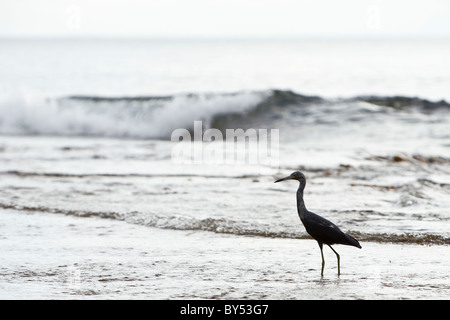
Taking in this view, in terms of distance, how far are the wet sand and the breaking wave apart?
1208 centimetres

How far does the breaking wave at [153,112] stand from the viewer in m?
19.8

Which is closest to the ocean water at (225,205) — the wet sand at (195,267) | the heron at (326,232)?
the wet sand at (195,267)

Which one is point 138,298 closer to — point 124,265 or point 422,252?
point 124,265

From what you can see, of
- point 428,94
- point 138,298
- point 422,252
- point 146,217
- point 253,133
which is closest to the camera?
point 138,298

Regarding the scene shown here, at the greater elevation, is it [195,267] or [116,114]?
[116,114]

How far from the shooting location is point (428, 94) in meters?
26.4

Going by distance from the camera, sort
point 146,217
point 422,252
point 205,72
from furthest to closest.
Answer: point 205,72 → point 146,217 → point 422,252

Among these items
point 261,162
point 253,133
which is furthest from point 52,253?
point 253,133

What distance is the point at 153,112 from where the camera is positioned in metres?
20.6

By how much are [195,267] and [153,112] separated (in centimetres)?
1521

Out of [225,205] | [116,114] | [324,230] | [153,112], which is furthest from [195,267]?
[116,114]

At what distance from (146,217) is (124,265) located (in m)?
1.98

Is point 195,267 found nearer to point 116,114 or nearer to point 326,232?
point 326,232

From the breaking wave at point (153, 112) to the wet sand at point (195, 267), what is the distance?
39.6 feet
